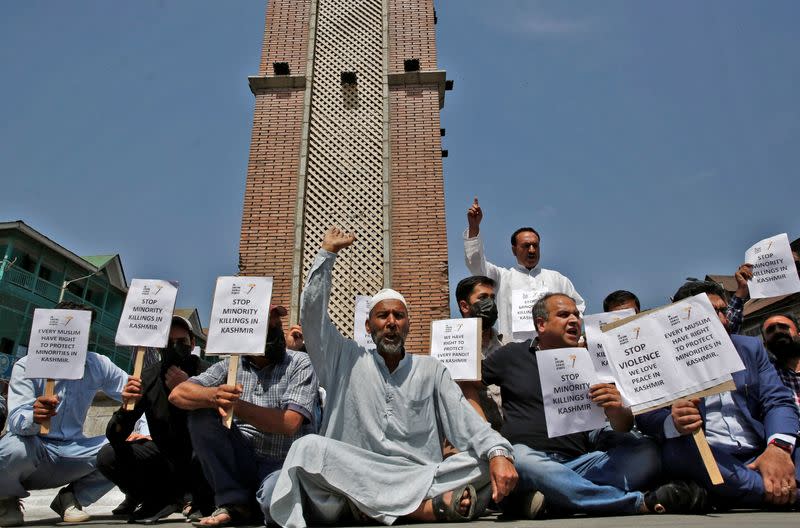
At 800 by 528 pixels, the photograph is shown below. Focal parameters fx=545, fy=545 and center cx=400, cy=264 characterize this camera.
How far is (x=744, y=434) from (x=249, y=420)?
2.81 meters

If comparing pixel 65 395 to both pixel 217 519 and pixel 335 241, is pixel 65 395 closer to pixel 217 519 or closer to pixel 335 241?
pixel 217 519

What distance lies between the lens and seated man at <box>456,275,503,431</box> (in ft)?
13.1

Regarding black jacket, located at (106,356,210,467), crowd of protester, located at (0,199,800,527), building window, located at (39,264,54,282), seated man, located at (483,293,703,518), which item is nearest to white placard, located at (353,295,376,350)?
crowd of protester, located at (0,199,800,527)

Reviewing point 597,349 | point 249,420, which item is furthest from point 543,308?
point 249,420

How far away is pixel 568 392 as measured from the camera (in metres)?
2.96

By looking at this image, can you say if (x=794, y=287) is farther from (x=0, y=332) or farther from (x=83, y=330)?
(x=0, y=332)

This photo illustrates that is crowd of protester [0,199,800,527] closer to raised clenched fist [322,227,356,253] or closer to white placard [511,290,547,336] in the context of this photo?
raised clenched fist [322,227,356,253]

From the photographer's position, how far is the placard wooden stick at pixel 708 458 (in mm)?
2482

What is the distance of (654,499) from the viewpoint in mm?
2758

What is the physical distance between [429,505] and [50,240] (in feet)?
82.2

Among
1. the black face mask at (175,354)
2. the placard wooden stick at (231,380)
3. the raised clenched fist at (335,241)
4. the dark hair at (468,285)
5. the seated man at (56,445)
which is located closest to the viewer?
the placard wooden stick at (231,380)

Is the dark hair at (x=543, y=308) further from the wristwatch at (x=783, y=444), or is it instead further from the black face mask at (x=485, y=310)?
the wristwatch at (x=783, y=444)

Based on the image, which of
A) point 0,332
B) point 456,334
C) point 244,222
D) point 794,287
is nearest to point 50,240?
point 0,332

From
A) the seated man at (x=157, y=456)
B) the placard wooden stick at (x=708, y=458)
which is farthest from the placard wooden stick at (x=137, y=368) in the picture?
the placard wooden stick at (x=708, y=458)
